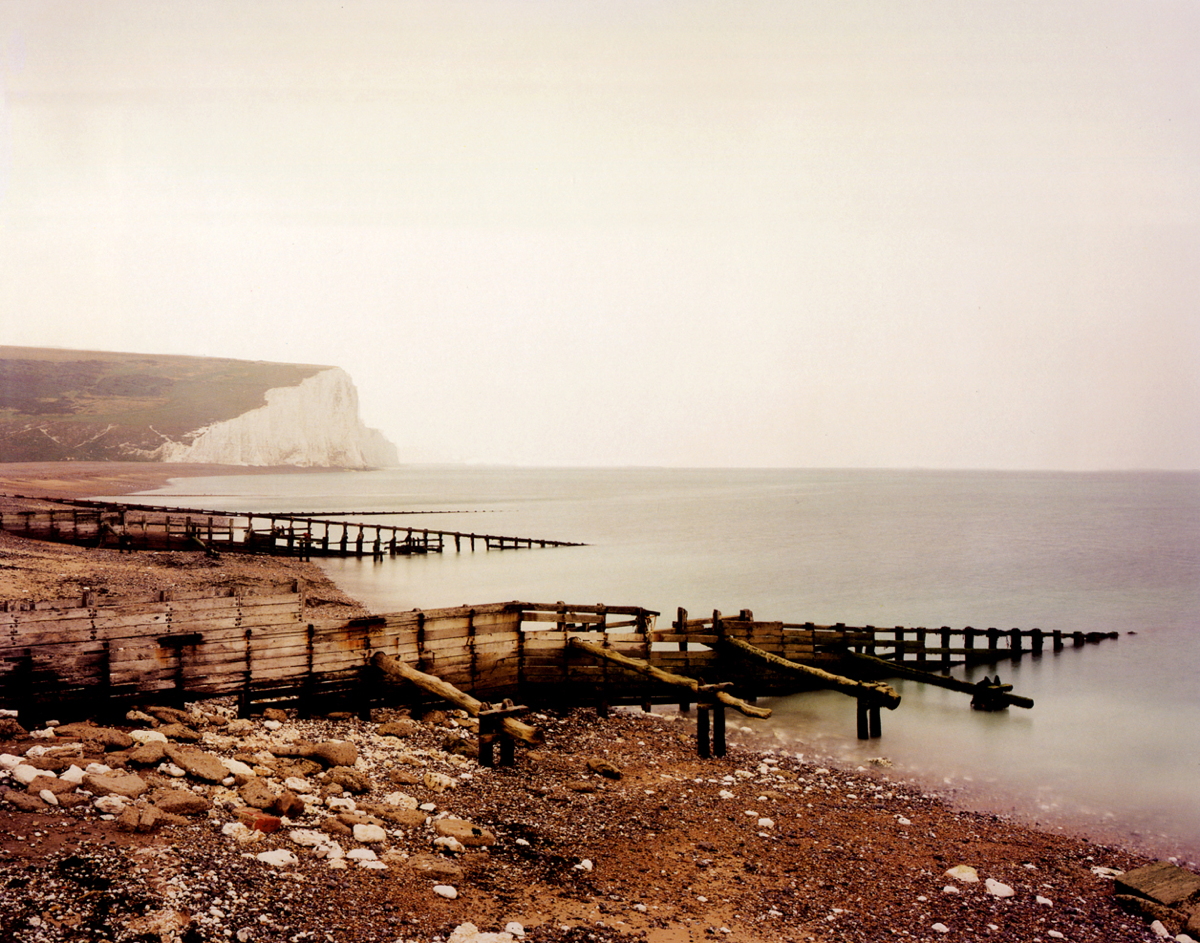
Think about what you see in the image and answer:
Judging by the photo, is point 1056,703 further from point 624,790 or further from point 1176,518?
point 1176,518

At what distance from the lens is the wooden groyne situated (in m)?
10.9

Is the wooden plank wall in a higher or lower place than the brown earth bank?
higher

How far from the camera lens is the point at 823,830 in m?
10.8

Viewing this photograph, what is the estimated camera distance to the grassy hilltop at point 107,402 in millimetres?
137750

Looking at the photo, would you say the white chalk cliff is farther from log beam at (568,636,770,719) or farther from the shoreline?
log beam at (568,636,770,719)

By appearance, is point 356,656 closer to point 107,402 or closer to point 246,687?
point 246,687

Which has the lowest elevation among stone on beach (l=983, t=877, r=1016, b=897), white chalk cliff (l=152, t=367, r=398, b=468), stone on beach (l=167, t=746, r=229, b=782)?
stone on beach (l=983, t=877, r=1016, b=897)

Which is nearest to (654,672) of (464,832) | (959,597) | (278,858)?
(464,832)

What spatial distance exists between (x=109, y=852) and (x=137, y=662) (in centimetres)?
509

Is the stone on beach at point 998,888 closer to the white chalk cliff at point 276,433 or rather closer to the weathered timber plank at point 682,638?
the weathered timber plank at point 682,638

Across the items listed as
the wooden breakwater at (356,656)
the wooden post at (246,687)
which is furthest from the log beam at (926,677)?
the wooden post at (246,687)

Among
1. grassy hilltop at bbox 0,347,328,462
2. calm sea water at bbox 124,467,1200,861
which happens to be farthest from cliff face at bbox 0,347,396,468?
calm sea water at bbox 124,467,1200,861

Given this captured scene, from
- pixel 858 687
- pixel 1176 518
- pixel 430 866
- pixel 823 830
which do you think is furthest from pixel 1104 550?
pixel 430 866

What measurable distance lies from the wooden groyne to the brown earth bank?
658mm
